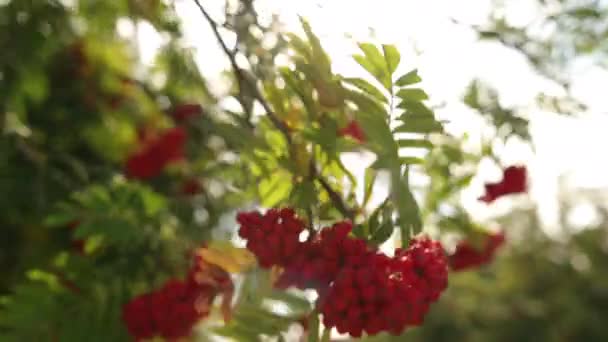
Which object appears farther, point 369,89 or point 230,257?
point 230,257

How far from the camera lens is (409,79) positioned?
0.83 metres

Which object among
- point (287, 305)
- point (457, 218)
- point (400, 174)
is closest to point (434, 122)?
point (400, 174)

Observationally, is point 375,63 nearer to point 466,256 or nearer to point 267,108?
point 267,108

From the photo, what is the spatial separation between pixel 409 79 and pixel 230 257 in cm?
31

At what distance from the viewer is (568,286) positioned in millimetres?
6891

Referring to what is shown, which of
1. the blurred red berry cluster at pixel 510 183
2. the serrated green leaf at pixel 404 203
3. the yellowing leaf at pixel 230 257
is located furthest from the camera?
the blurred red berry cluster at pixel 510 183

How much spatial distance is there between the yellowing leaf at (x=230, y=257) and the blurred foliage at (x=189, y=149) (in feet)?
0.05

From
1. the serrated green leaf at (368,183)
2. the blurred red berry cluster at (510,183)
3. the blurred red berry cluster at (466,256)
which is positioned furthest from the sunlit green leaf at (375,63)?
the blurred red berry cluster at (466,256)

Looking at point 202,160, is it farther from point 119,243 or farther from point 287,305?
point 287,305

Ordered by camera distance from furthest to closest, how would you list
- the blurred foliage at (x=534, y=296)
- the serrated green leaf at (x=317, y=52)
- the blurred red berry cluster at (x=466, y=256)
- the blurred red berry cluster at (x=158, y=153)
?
the blurred foliage at (x=534, y=296) < the blurred red berry cluster at (x=158, y=153) < the blurred red berry cluster at (x=466, y=256) < the serrated green leaf at (x=317, y=52)

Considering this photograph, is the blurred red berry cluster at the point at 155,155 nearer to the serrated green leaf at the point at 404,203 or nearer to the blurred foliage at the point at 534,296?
the serrated green leaf at the point at 404,203

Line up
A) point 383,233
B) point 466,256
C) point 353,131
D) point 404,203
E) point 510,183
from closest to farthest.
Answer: point 404,203 < point 383,233 < point 353,131 < point 510,183 < point 466,256

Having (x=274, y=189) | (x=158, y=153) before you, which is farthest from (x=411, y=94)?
(x=158, y=153)

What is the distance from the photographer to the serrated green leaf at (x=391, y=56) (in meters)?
0.83
